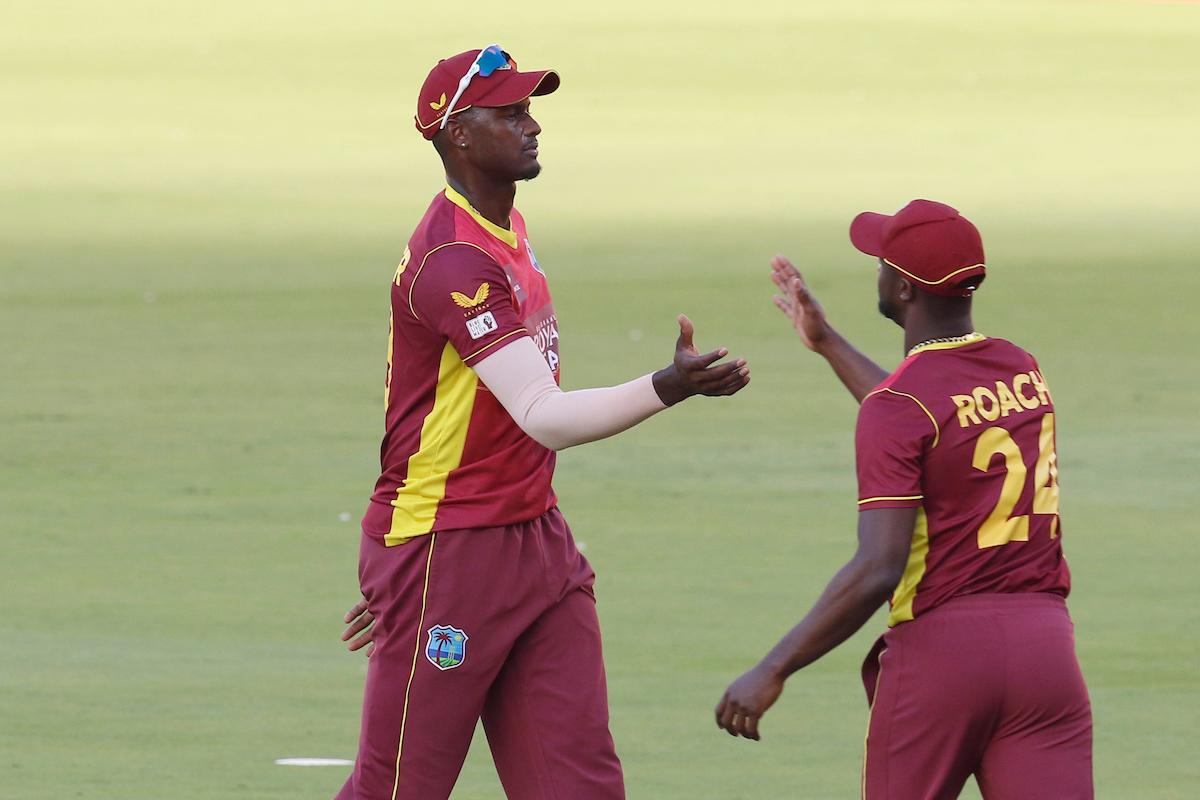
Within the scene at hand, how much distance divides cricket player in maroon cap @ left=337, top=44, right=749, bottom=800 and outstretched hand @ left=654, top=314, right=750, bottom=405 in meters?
0.25

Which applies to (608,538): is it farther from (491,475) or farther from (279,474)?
(491,475)

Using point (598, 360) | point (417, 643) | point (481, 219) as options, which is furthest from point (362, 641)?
point (598, 360)

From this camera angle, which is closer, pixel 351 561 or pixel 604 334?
pixel 351 561

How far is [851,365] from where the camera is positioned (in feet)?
21.8

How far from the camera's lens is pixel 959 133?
37.0 m

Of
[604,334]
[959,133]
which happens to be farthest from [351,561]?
[959,133]

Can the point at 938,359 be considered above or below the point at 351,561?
above

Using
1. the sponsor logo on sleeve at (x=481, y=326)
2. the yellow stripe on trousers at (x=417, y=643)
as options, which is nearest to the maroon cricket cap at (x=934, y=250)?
the sponsor logo on sleeve at (x=481, y=326)

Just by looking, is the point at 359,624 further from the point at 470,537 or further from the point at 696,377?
the point at 696,377

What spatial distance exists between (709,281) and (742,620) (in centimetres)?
1231

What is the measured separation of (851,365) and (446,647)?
125cm

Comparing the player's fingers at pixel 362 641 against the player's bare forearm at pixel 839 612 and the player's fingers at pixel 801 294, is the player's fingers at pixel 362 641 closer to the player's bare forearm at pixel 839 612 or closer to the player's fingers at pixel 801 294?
the player's bare forearm at pixel 839 612

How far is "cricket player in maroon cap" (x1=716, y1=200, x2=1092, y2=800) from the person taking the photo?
557cm

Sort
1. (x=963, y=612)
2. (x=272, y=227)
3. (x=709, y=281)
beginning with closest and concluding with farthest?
(x=963, y=612), (x=709, y=281), (x=272, y=227)
